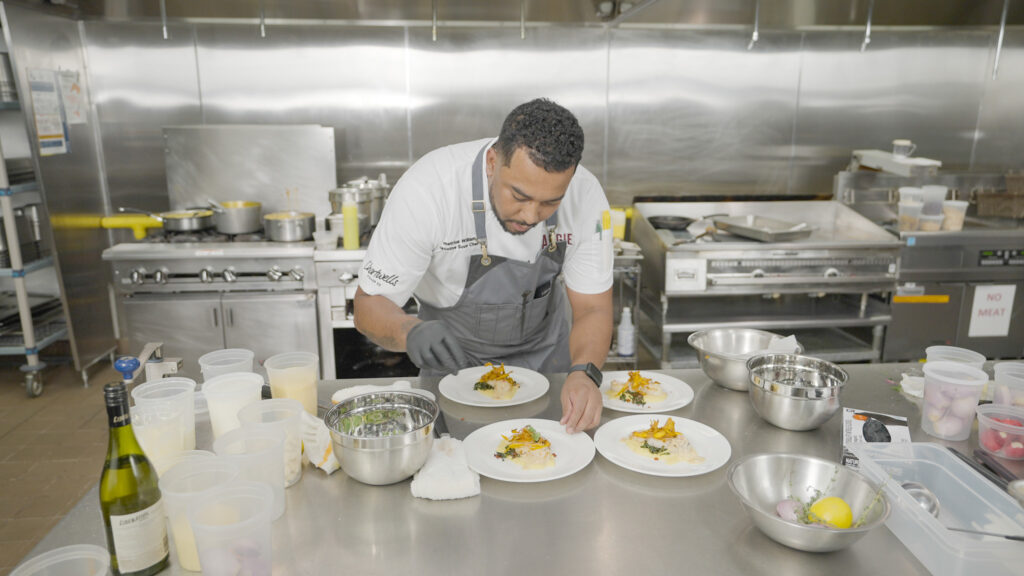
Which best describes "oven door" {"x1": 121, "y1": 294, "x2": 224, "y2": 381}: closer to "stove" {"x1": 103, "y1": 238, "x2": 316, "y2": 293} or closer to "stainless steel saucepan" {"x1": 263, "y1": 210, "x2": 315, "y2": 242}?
"stove" {"x1": 103, "y1": 238, "x2": 316, "y2": 293}

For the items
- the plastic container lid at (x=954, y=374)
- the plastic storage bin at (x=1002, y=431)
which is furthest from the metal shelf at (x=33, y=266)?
the plastic storage bin at (x=1002, y=431)

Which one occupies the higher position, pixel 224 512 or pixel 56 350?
pixel 224 512

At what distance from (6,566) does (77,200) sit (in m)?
2.66

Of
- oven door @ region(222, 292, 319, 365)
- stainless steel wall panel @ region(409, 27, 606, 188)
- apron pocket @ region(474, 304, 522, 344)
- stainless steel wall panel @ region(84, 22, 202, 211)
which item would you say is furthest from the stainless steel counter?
stainless steel wall panel @ region(84, 22, 202, 211)

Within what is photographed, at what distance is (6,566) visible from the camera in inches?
108

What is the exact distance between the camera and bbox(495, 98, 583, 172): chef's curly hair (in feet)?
5.78

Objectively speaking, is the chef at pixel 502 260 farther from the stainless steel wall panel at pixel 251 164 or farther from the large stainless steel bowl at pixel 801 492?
the stainless steel wall panel at pixel 251 164

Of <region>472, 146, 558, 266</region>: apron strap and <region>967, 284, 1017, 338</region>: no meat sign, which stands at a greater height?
<region>472, 146, 558, 266</region>: apron strap

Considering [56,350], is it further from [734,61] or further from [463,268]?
[734,61]

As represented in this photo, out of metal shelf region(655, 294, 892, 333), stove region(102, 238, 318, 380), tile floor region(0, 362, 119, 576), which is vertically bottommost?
tile floor region(0, 362, 119, 576)

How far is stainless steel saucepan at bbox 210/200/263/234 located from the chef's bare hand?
127 inches

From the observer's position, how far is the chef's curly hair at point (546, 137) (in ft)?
5.78

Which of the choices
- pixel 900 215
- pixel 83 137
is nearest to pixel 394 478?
pixel 900 215

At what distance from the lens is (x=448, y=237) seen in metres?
2.25
